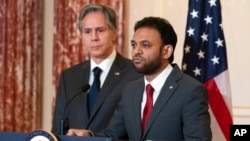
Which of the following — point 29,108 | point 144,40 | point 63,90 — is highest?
point 144,40

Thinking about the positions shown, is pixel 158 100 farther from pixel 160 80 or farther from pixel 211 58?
pixel 211 58

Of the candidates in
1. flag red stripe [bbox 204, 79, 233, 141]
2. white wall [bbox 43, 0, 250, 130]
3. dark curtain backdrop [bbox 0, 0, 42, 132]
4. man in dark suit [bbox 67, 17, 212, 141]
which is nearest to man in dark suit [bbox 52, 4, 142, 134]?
man in dark suit [bbox 67, 17, 212, 141]

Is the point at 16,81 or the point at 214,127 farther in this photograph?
the point at 16,81

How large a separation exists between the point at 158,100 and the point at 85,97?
663 mm

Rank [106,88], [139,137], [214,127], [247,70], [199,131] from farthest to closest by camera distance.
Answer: [247,70] < [214,127] < [106,88] < [139,137] < [199,131]

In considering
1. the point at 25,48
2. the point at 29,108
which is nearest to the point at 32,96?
the point at 29,108

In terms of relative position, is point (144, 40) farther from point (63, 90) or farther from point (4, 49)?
point (4, 49)

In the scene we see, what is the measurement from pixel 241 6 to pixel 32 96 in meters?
2.23

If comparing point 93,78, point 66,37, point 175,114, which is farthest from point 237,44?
point 175,114

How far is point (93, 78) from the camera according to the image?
3.77 meters

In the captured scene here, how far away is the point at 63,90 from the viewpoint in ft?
12.4

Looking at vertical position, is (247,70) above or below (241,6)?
below

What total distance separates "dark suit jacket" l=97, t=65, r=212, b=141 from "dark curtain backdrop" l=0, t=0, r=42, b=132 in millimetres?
2584

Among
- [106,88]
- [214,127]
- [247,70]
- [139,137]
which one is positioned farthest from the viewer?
[247,70]
